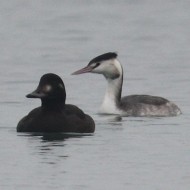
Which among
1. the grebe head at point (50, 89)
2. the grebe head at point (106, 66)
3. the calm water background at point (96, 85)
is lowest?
the calm water background at point (96, 85)

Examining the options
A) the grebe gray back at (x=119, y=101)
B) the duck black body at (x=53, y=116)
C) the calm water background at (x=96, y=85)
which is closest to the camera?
the calm water background at (x=96, y=85)

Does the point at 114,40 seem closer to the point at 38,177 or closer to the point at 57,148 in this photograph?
the point at 57,148

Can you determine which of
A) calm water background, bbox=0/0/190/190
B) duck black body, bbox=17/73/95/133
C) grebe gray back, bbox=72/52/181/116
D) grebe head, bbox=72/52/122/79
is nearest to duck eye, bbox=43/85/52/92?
duck black body, bbox=17/73/95/133

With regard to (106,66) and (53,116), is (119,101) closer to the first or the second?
(106,66)

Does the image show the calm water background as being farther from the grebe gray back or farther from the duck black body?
the grebe gray back

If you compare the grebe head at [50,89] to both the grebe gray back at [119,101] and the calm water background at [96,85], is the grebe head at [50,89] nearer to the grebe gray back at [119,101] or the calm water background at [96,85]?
the calm water background at [96,85]

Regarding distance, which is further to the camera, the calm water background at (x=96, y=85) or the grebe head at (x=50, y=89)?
the grebe head at (x=50, y=89)

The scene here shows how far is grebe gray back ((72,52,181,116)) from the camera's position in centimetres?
2839

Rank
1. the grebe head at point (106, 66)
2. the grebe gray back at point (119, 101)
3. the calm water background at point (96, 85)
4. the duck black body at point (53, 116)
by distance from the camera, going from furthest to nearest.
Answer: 1. the grebe head at point (106, 66)
2. the grebe gray back at point (119, 101)
3. the duck black body at point (53, 116)
4. the calm water background at point (96, 85)

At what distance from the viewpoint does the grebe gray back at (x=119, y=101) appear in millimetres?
28391

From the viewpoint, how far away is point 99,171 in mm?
19438

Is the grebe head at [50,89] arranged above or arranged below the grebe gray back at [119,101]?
above

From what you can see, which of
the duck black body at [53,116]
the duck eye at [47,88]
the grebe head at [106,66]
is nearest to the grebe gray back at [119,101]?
the grebe head at [106,66]

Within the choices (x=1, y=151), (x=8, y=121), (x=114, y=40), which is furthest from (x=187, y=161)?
(x=114, y=40)
